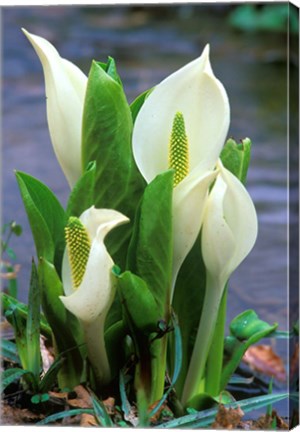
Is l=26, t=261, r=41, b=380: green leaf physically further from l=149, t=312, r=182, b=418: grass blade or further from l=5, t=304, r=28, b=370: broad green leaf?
l=149, t=312, r=182, b=418: grass blade

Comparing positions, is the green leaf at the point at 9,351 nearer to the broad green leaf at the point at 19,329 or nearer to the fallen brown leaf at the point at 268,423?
the broad green leaf at the point at 19,329

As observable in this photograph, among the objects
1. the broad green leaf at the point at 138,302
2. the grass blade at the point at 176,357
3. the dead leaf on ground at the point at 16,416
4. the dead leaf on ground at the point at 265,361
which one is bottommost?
the dead leaf on ground at the point at 265,361

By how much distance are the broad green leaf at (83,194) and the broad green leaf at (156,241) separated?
5 centimetres

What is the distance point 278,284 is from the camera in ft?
5.60

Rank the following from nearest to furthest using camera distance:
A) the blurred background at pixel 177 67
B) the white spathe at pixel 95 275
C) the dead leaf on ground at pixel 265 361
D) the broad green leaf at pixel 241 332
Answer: the white spathe at pixel 95 275
the broad green leaf at pixel 241 332
the dead leaf on ground at pixel 265 361
the blurred background at pixel 177 67

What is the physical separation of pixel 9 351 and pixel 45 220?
0.19m

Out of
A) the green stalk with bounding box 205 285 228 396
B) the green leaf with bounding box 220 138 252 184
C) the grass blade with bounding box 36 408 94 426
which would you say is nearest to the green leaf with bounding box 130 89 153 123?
the green leaf with bounding box 220 138 252 184

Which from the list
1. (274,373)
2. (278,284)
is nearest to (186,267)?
(274,373)

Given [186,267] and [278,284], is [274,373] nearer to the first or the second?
[186,267]

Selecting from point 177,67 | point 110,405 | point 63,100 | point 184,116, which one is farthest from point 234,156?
point 177,67

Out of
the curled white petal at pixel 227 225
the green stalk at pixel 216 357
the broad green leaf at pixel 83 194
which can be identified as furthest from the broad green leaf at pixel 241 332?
the broad green leaf at pixel 83 194

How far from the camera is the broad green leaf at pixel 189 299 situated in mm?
1084

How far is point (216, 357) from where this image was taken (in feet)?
3.61

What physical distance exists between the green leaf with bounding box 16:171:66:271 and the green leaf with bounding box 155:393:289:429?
0.20 meters
